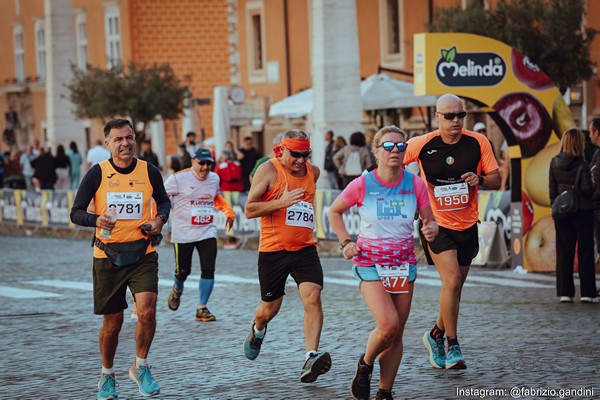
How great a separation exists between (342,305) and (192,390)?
555 cm

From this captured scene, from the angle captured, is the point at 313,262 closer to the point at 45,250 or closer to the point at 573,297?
the point at 573,297

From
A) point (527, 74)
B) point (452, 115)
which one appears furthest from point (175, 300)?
point (527, 74)

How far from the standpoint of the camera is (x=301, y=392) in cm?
983

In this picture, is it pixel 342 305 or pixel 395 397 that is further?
pixel 342 305

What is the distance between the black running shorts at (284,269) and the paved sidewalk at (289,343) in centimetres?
60

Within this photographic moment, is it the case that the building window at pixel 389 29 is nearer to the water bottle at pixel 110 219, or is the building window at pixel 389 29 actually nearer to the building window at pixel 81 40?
the building window at pixel 81 40

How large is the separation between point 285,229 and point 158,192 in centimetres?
106

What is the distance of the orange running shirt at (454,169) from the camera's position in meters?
10.9

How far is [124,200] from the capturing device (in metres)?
9.99

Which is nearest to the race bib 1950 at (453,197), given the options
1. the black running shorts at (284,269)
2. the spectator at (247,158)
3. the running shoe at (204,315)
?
the black running shorts at (284,269)

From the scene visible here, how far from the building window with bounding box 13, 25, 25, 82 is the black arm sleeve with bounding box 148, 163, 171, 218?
55660 mm

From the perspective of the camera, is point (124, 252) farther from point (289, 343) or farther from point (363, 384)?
point (289, 343)

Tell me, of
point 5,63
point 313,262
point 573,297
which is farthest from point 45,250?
point 5,63

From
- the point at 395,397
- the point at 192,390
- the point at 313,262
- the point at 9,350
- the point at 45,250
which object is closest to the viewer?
the point at 395,397
